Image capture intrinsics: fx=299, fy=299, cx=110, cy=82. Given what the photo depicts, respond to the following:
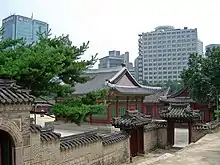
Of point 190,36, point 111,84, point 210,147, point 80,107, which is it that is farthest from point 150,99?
point 190,36

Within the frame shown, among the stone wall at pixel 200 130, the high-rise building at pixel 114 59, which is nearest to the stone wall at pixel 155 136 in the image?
the stone wall at pixel 200 130

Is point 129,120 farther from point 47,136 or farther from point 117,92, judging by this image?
point 117,92

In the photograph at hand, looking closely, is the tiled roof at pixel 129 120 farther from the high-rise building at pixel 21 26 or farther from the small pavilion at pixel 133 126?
the high-rise building at pixel 21 26

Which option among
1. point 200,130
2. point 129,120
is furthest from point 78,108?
point 200,130

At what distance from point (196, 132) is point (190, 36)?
290 ft

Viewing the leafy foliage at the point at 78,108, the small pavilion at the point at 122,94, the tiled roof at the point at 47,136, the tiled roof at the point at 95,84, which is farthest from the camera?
the tiled roof at the point at 95,84

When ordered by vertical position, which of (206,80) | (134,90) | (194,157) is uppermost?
(206,80)

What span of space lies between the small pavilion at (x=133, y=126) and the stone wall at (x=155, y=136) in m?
0.80

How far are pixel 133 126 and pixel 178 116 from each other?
440 centimetres

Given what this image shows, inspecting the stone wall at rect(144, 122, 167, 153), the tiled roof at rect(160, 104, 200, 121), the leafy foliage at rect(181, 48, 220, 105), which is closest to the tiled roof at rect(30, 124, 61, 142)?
the stone wall at rect(144, 122, 167, 153)

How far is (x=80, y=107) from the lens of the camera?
11.2m

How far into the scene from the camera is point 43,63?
945cm

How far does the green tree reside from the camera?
9367 millimetres

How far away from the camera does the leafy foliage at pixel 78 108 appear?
10.8m
